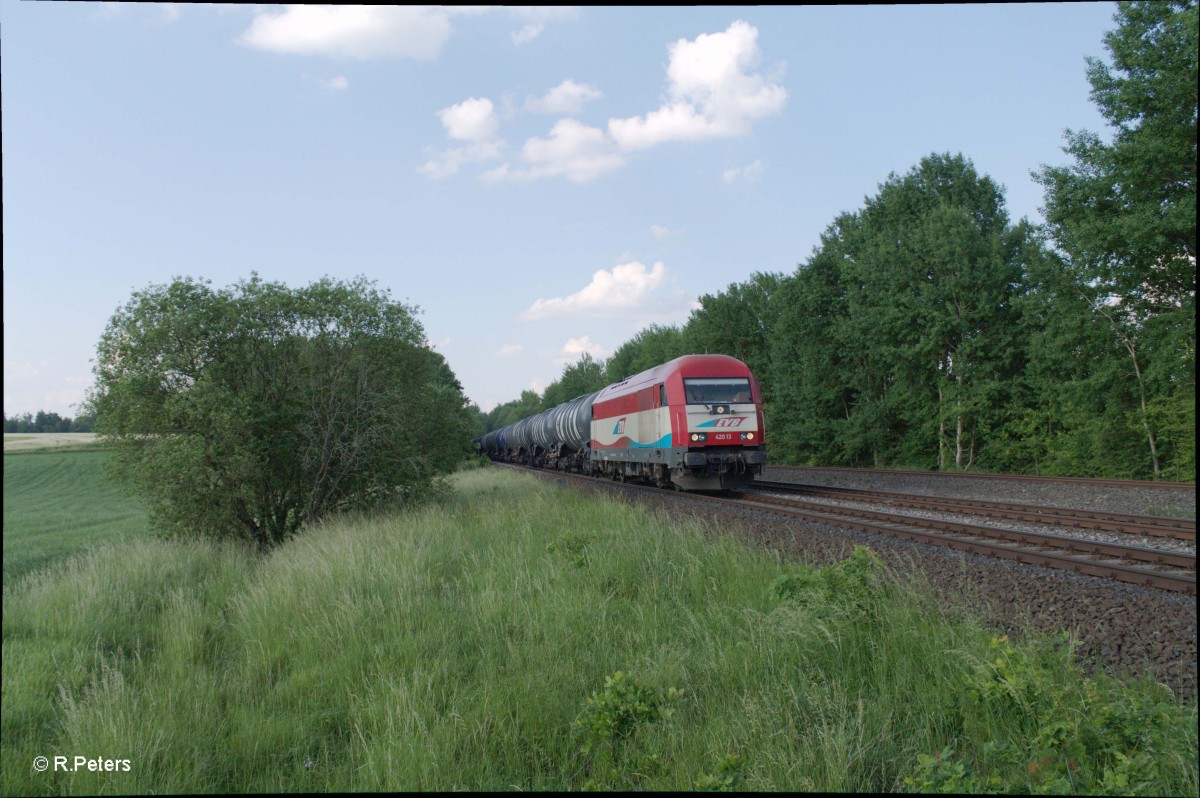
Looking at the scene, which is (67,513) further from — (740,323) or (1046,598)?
(740,323)

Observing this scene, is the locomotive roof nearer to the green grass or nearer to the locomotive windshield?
the locomotive windshield

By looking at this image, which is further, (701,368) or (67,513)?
(67,513)

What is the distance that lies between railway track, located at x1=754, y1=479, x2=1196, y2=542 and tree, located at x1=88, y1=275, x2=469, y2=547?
10904 millimetres

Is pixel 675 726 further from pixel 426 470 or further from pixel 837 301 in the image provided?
pixel 837 301

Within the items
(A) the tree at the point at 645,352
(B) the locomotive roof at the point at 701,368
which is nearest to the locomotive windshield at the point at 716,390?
(B) the locomotive roof at the point at 701,368

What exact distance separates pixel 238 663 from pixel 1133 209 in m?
20.4

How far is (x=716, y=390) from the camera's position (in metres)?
17.4

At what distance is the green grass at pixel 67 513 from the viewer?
10.7 m

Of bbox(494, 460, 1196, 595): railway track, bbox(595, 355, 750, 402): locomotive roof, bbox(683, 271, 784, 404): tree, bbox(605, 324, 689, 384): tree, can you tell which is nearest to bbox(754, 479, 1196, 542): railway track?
bbox(494, 460, 1196, 595): railway track

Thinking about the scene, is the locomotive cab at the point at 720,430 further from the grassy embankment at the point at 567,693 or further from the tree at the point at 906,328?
the tree at the point at 906,328

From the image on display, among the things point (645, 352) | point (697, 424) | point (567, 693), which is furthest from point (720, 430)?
point (645, 352)

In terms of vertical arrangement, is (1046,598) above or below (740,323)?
below

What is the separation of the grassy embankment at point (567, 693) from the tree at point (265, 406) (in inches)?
231

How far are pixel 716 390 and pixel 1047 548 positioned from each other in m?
9.10
